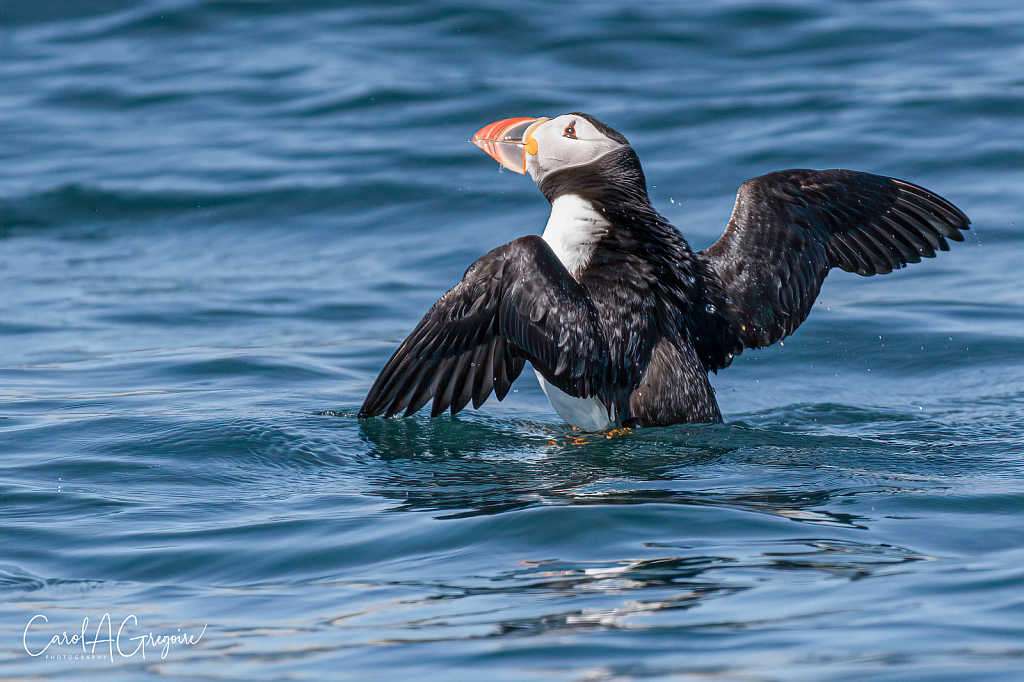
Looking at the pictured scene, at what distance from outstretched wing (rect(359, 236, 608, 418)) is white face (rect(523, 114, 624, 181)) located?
0.78m

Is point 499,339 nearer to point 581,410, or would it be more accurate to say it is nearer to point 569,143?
point 581,410

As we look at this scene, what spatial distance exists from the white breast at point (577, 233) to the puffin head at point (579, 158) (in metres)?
0.08

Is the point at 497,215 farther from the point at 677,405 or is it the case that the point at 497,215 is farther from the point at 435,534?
the point at 435,534

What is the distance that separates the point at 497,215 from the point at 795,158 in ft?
8.16

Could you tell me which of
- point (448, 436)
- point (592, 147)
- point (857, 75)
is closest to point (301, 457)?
point (448, 436)

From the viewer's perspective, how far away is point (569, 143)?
5.41m

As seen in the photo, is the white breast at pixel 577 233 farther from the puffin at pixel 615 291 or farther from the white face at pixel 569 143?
the white face at pixel 569 143

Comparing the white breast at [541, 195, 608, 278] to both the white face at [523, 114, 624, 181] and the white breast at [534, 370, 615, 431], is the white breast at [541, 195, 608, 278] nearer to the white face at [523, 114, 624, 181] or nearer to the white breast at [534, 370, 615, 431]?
the white face at [523, 114, 624, 181]

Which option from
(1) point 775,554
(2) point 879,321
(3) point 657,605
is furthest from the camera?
(2) point 879,321

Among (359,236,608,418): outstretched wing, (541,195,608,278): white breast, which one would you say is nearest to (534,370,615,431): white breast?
(359,236,608,418): outstretched wing

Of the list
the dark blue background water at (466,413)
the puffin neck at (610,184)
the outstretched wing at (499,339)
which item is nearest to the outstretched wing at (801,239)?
the puffin neck at (610,184)

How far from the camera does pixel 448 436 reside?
545 centimetres

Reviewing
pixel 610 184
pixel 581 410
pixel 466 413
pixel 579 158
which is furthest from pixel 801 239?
pixel 466 413

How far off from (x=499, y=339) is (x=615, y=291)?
0.53 m
